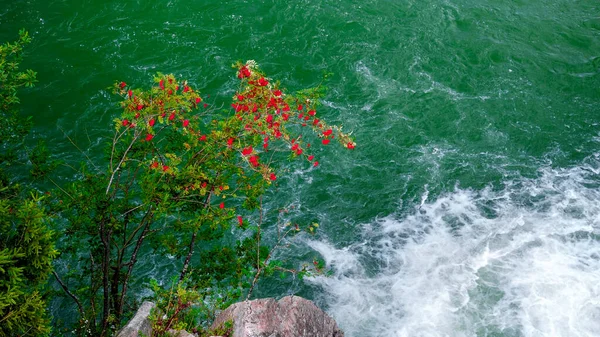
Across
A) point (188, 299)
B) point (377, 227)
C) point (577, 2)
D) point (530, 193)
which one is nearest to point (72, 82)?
point (377, 227)

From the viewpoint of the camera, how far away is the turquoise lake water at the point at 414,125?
508 inches

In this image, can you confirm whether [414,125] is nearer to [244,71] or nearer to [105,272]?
[244,71]

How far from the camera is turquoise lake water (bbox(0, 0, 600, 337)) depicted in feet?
42.3

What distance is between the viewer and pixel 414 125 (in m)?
17.0

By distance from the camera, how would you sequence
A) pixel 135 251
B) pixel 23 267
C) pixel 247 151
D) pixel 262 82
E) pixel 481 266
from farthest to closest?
pixel 481 266, pixel 135 251, pixel 262 82, pixel 247 151, pixel 23 267

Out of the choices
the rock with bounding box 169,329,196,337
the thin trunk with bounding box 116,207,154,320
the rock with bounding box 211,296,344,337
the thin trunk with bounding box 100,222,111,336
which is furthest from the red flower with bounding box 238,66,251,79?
the rock with bounding box 169,329,196,337

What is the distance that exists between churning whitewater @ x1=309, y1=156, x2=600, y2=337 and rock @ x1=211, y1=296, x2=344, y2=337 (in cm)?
318

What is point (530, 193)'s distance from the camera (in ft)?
50.3

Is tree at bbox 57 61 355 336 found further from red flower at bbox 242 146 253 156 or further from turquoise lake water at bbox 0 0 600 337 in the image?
turquoise lake water at bbox 0 0 600 337

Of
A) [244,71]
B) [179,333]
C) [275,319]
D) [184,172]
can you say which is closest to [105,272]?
[179,333]

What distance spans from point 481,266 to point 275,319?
664 cm

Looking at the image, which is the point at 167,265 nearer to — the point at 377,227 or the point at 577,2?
the point at 377,227

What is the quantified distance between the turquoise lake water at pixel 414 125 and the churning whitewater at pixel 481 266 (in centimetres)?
4

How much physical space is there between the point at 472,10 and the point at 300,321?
52.5 feet
